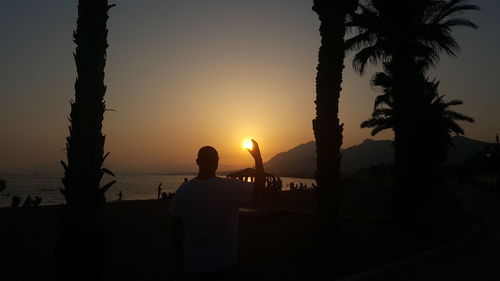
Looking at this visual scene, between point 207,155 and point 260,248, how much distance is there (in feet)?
22.8

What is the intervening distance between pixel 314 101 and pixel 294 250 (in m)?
3.82

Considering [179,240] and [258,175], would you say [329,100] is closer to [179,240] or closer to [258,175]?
[258,175]

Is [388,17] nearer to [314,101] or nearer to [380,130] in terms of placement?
[314,101]

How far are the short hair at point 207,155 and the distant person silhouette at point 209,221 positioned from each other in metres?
0.01

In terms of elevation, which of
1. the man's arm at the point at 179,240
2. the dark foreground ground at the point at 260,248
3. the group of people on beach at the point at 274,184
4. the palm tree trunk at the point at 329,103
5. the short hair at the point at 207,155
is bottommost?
the dark foreground ground at the point at 260,248

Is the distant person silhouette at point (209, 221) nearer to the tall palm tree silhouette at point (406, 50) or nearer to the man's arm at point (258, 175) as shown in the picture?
the man's arm at point (258, 175)

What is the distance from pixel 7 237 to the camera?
11.6 metres

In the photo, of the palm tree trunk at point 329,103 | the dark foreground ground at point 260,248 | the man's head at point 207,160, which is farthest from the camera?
the palm tree trunk at point 329,103

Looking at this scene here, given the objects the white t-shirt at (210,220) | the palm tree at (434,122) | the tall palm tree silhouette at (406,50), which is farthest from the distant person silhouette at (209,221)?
the palm tree at (434,122)

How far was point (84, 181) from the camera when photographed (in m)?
5.14

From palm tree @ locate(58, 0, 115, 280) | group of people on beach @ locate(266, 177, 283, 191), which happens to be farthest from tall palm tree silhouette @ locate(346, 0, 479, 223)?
group of people on beach @ locate(266, 177, 283, 191)

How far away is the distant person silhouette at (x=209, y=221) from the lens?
9.73ft

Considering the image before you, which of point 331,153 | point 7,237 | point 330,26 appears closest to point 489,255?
point 331,153

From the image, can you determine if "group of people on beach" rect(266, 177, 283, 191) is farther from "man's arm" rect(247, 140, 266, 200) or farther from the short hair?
the short hair
